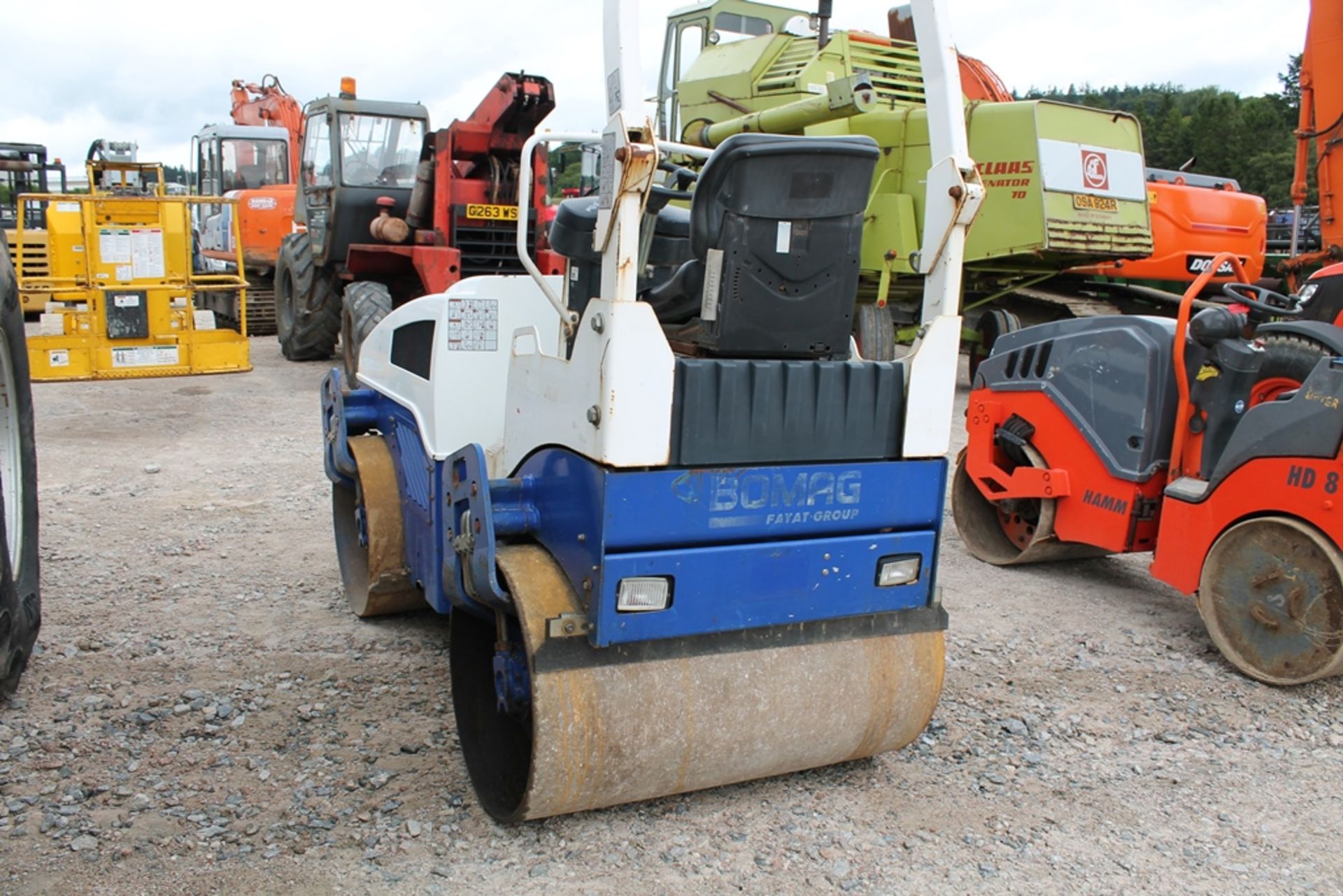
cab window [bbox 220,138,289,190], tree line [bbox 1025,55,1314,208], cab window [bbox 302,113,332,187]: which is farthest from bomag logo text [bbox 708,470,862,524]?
tree line [bbox 1025,55,1314,208]

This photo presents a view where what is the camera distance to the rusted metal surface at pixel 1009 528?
17.9 feet

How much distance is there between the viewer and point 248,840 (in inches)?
116

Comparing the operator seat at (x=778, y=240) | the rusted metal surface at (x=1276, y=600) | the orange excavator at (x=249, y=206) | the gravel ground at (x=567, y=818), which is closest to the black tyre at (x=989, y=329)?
the gravel ground at (x=567, y=818)

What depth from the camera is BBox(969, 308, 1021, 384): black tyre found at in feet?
30.3

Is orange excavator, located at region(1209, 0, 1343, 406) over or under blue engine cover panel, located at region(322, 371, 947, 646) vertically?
over

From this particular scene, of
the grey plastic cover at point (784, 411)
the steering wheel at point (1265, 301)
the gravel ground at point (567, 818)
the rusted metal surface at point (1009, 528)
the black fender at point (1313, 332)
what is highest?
the steering wheel at point (1265, 301)

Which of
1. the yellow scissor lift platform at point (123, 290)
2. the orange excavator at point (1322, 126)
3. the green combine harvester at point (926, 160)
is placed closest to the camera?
the orange excavator at point (1322, 126)

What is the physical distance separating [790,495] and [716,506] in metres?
0.21

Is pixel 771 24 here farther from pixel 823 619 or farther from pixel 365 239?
pixel 823 619

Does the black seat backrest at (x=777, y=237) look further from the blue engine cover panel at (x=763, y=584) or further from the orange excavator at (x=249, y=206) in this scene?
the orange excavator at (x=249, y=206)

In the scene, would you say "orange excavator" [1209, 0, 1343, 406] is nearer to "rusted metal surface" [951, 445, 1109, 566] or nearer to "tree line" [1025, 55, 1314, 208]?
"rusted metal surface" [951, 445, 1109, 566]

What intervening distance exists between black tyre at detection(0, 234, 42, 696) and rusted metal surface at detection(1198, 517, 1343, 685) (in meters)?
4.27

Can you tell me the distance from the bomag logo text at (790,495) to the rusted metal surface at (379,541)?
1.84 meters

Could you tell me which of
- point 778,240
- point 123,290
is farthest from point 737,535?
point 123,290
